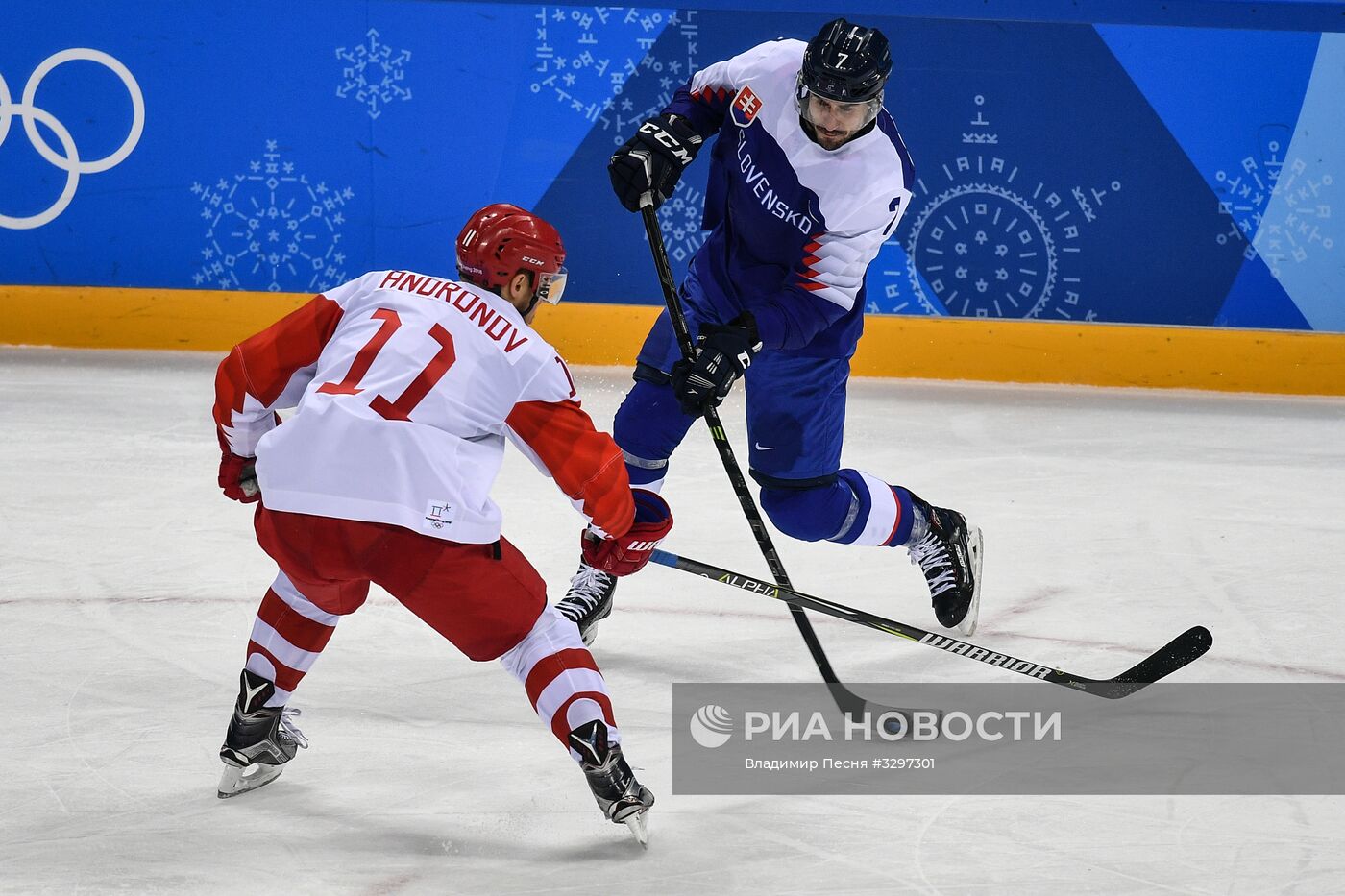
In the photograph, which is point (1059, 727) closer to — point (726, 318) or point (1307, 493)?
point (726, 318)

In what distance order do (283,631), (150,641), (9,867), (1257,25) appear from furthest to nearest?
1. (1257,25)
2. (150,641)
3. (283,631)
4. (9,867)

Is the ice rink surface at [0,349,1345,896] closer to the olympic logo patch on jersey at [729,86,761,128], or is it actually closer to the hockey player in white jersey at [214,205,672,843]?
the hockey player in white jersey at [214,205,672,843]

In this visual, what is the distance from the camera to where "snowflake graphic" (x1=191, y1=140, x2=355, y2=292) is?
19.2ft

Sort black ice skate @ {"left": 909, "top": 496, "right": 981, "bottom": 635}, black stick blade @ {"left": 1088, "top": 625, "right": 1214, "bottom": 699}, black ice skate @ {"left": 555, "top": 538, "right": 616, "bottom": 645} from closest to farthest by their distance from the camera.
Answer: black stick blade @ {"left": 1088, "top": 625, "right": 1214, "bottom": 699}
black ice skate @ {"left": 555, "top": 538, "right": 616, "bottom": 645}
black ice skate @ {"left": 909, "top": 496, "right": 981, "bottom": 635}

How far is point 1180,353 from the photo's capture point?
579 centimetres

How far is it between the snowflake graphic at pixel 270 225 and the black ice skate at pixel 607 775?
4.28m

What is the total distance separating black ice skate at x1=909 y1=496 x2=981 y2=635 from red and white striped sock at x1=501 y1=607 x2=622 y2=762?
1240 mm

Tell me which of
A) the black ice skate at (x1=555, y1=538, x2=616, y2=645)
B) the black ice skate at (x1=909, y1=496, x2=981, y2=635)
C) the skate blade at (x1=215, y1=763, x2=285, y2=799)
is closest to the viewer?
the skate blade at (x1=215, y1=763, x2=285, y2=799)

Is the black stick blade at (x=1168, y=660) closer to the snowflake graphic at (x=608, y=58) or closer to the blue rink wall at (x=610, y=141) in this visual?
the blue rink wall at (x=610, y=141)

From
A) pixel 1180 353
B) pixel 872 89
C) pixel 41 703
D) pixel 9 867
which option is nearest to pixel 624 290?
pixel 1180 353

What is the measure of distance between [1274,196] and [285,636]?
15.9 feet

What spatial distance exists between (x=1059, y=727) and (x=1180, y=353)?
364 cm

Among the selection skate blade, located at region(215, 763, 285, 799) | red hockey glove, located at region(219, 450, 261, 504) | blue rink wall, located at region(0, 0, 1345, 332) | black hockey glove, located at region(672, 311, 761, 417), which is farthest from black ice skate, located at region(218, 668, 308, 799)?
blue rink wall, located at region(0, 0, 1345, 332)

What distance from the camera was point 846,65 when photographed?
8.34 ft
